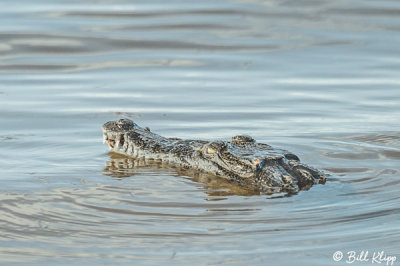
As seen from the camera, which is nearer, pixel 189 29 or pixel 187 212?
pixel 187 212

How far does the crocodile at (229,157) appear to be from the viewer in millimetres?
5316

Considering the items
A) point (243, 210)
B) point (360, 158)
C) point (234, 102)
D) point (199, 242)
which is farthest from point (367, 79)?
point (199, 242)

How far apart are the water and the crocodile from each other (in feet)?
0.45

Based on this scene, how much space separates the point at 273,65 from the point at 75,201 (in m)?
5.68

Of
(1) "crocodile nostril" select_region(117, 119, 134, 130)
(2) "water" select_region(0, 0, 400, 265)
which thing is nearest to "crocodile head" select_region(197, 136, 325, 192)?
(2) "water" select_region(0, 0, 400, 265)

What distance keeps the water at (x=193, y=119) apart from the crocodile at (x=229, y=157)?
137 mm

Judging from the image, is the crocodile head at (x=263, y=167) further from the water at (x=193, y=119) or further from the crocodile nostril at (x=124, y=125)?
the crocodile nostril at (x=124, y=125)

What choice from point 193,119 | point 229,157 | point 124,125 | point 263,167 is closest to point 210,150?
point 229,157

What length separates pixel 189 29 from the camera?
12.3 m

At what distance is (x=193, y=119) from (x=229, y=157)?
79.7 inches

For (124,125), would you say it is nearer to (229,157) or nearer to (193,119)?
(229,157)

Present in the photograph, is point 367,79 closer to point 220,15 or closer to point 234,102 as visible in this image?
point 234,102

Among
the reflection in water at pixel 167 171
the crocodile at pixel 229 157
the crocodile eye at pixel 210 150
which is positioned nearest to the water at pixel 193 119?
the reflection in water at pixel 167 171

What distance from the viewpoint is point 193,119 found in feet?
24.7
